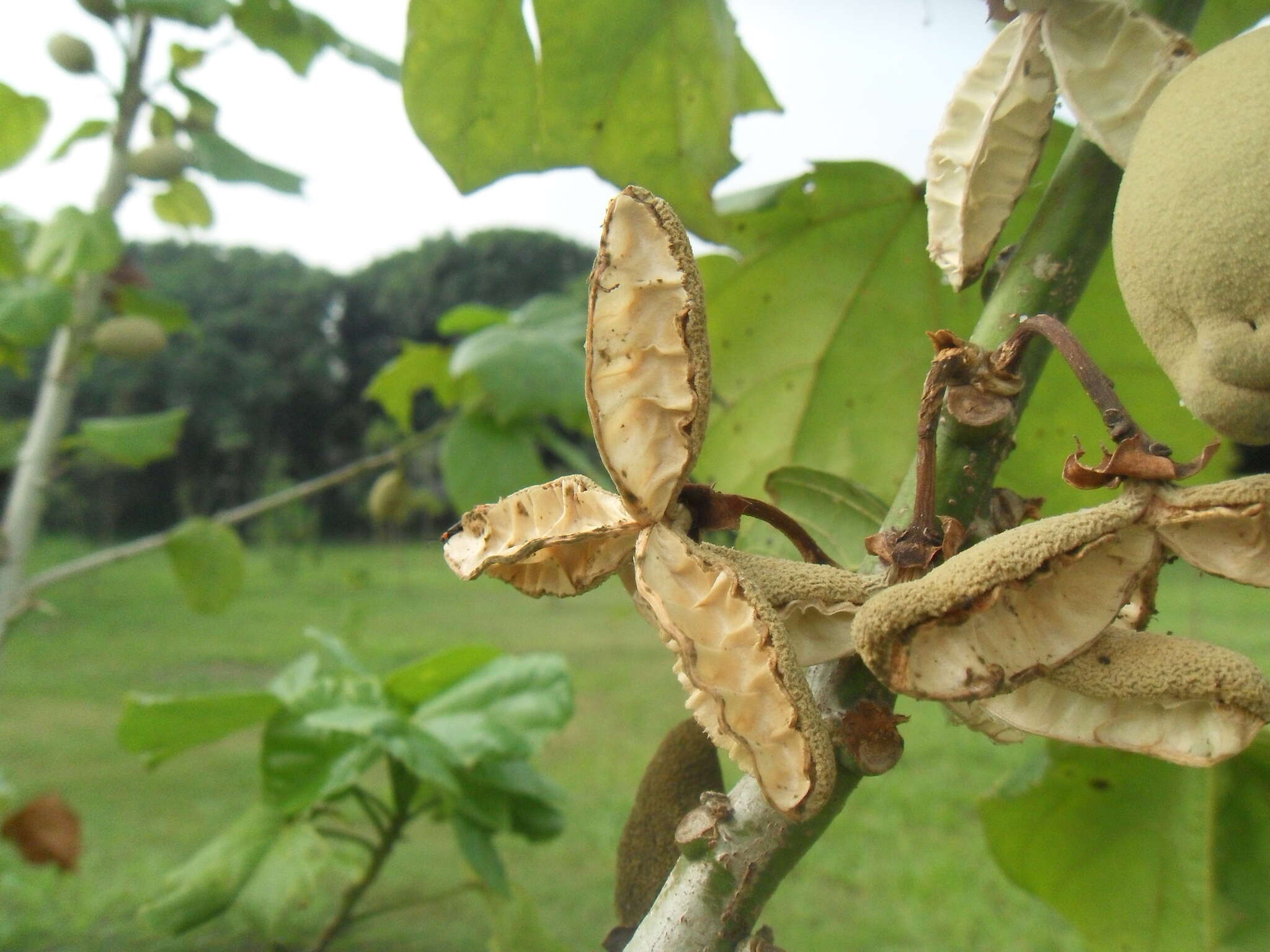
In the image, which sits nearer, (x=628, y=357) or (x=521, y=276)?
(x=628, y=357)

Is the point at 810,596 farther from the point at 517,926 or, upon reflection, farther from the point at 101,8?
the point at 101,8

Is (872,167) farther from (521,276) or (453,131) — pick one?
(521,276)

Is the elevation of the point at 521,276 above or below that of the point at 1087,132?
below

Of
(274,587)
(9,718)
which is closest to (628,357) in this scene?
(9,718)

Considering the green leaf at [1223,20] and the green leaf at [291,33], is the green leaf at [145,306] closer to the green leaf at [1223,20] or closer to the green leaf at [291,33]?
the green leaf at [291,33]

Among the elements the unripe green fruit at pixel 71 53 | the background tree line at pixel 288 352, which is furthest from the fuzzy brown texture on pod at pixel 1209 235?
the background tree line at pixel 288 352

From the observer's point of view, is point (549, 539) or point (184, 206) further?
point (184, 206)

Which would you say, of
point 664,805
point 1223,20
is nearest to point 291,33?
point 1223,20
